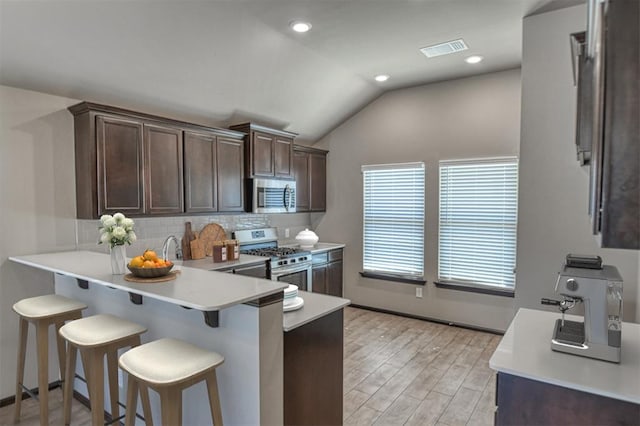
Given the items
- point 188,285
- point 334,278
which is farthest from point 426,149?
point 188,285

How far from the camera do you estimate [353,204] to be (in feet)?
17.9

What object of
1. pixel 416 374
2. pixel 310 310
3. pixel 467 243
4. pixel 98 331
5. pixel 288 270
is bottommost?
pixel 416 374

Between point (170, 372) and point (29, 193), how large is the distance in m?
2.30

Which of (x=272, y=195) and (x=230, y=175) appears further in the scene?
(x=272, y=195)

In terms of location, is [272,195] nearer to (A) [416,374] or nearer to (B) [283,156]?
(B) [283,156]

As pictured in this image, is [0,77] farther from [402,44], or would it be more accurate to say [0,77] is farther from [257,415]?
[402,44]

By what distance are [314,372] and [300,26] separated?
272cm

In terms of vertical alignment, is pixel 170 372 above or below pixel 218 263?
below

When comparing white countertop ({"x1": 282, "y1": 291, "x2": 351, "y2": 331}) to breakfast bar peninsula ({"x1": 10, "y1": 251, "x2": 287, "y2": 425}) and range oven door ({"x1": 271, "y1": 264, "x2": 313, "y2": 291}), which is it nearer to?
breakfast bar peninsula ({"x1": 10, "y1": 251, "x2": 287, "y2": 425})

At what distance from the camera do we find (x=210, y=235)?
420 centimetres

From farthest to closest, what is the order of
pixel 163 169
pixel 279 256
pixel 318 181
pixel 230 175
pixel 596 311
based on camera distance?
pixel 318 181, pixel 279 256, pixel 230 175, pixel 163 169, pixel 596 311

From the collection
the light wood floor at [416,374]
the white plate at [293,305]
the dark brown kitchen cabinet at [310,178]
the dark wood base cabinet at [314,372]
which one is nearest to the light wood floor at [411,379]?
the light wood floor at [416,374]

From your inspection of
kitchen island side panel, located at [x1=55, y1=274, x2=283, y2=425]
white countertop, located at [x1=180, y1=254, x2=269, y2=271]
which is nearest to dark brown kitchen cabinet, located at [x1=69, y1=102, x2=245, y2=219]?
white countertop, located at [x1=180, y1=254, x2=269, y2=271]

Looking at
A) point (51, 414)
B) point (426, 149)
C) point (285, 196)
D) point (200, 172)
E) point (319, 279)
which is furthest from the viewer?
point (319, 279)
